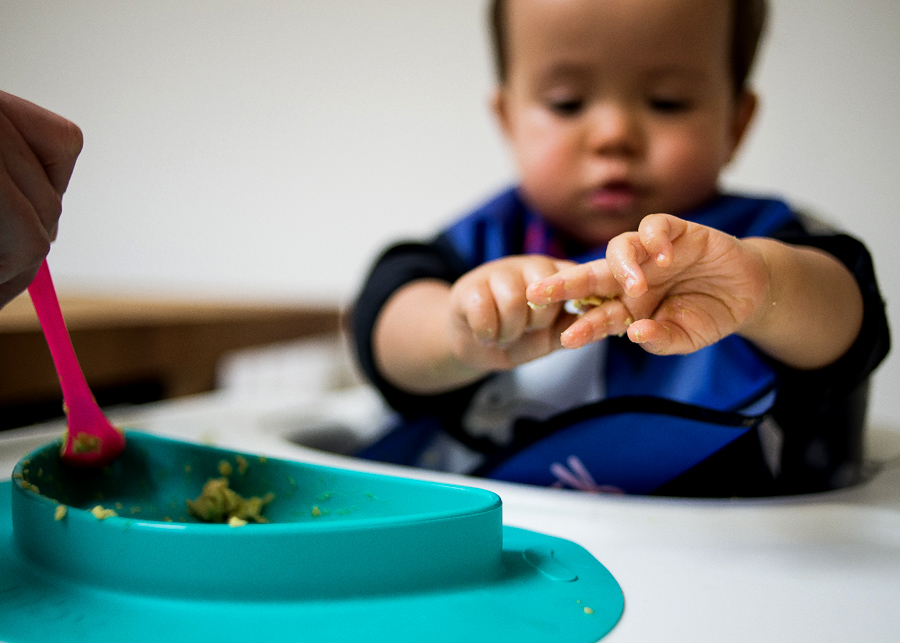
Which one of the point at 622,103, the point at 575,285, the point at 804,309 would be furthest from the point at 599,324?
the point at 622,103

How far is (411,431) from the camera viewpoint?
56 centimetres

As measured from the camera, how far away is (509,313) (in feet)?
0.98

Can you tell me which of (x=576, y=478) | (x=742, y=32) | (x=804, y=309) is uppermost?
(x=742, y=32)

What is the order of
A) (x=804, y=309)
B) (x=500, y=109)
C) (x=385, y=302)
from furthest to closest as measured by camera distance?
(x=500, y=109), (x=385, y=302), (x=804, y=309)

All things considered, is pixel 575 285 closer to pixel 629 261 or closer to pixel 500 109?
pixel 629 261

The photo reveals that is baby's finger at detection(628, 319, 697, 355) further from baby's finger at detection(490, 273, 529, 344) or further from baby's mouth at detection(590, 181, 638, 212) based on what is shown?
baby's mouth at detection(590, 181, 638, 212)

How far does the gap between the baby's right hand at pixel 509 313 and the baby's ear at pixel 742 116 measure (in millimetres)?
315

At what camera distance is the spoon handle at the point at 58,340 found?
27 cm

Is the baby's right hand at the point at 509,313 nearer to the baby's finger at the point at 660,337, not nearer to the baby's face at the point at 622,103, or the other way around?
the baby's finger at the point at 660,337

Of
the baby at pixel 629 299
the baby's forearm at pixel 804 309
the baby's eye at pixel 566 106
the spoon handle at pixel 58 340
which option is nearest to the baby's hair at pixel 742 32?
the baby at pixel 629 299

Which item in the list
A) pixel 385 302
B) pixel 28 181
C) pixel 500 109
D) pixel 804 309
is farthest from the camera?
pixel 500 109

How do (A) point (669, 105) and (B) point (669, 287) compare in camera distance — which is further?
(A) point (669, 105)

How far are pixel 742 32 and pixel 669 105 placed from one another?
0.11 m

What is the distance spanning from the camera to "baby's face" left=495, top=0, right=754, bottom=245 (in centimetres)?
43
